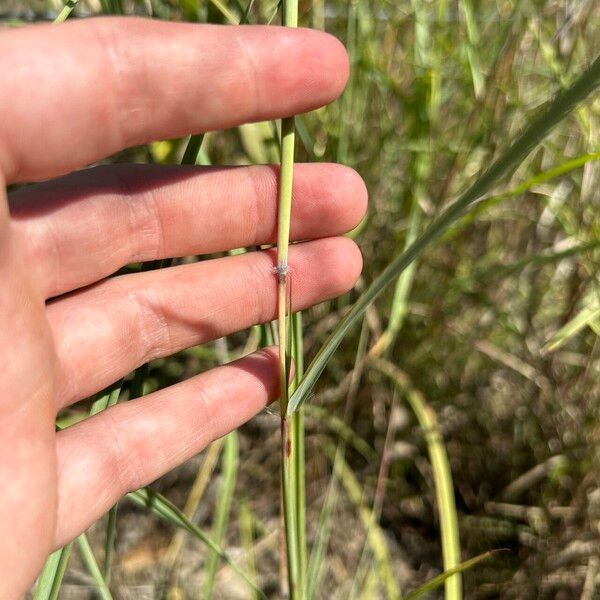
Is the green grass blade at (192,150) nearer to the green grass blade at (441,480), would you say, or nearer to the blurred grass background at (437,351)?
the blurred grass background at (437,351)

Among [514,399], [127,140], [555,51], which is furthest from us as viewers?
[514,399]

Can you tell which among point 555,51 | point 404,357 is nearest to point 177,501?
point 404,357

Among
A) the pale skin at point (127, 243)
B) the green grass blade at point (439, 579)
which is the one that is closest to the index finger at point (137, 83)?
the pale skin at point (127, 243)

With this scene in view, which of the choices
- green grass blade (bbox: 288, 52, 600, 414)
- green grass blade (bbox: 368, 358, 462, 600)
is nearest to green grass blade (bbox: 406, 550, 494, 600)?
green grass blade (bbox: 368, 358, 462, 600)

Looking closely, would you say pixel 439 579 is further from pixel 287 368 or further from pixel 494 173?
pixel 494 173

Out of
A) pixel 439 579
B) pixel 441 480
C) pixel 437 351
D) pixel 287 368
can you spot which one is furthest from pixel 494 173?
pixel 437 351

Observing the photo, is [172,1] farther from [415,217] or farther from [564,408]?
[564,408]
